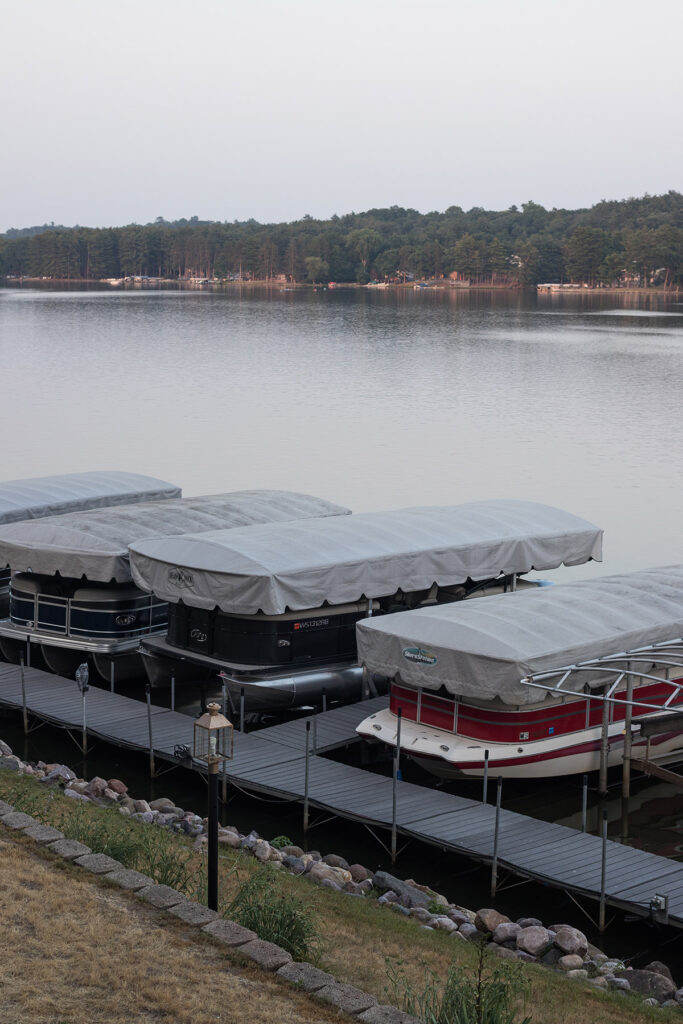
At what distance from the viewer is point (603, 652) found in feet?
65.0

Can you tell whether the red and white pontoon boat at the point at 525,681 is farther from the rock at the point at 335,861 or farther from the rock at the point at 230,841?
the rock at the point at 230,841

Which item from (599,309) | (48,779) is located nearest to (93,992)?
(48,779)

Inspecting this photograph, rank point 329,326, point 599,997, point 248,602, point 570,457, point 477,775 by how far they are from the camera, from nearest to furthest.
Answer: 1. point 599,997
2. point 477,775
3. point 248,602
4. point 570,457
5. point 329,326

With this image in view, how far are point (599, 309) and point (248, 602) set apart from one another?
588 ft

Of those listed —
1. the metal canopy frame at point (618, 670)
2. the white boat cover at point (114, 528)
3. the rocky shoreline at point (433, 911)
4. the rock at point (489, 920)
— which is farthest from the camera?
the white boat cover at point (114, 528)

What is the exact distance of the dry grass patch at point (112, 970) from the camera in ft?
32.7

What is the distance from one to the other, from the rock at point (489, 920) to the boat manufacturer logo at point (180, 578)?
887 centimetres

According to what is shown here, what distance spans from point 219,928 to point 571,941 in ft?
16.5

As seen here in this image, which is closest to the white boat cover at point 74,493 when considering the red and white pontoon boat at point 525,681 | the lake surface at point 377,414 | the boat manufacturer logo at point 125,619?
the boat manufacturer logo at point 125,619

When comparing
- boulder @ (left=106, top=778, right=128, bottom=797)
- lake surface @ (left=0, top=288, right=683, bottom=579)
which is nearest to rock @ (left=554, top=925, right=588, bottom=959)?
boulder @ (left=106, top=778, right=128, bottom=797)

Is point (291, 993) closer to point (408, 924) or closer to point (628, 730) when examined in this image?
point (408, 924)

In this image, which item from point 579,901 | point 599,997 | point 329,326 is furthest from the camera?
point 329,326

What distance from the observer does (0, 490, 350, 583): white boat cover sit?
23719 mm

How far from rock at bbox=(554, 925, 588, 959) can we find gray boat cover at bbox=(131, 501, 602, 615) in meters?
8.45
